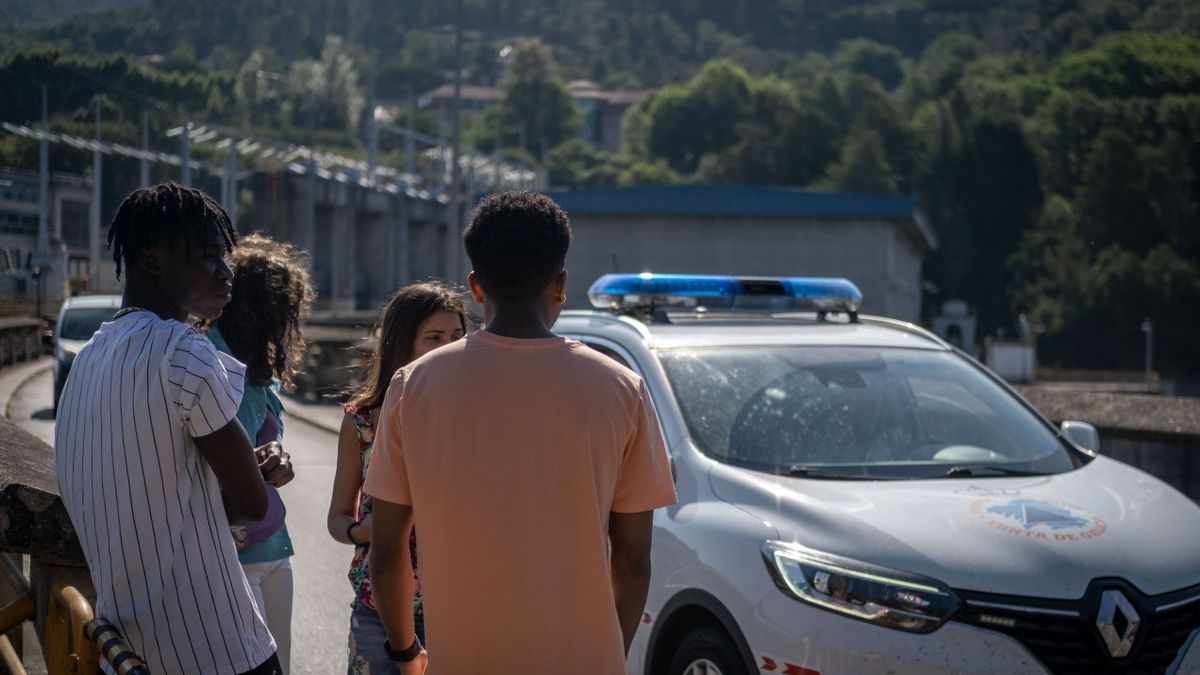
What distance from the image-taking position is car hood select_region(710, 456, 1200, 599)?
14.3ft

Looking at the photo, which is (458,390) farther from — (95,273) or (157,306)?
(95,273)

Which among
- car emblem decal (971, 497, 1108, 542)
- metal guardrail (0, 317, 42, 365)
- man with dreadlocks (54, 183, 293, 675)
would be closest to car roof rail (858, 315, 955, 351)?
car emblem decal (971, 497, 1108, 542)

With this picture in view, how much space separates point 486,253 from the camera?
111 inches

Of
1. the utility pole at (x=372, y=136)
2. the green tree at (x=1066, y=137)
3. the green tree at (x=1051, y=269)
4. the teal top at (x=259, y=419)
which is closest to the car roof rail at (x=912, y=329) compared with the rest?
the teal top at (x=259, y=419)

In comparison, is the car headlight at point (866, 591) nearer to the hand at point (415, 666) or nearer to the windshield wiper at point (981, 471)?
the windshield wiper at point (981, 471)

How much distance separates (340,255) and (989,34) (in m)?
133

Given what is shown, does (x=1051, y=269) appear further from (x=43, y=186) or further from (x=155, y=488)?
(x=155, y=488)

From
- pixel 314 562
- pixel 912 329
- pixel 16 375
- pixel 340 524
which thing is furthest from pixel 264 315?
pixel 16 375

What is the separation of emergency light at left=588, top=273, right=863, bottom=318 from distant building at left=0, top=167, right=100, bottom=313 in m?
11.1

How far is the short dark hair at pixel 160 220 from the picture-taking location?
297 centimetres

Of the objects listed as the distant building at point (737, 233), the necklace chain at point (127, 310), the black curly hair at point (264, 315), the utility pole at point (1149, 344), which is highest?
the necklace chain at point (127, 310)

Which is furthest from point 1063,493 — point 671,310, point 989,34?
point 989,34

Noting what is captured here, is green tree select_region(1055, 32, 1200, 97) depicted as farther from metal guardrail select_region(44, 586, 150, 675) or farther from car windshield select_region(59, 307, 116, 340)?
metal guardrail select_region(44, 586, 150, 675)

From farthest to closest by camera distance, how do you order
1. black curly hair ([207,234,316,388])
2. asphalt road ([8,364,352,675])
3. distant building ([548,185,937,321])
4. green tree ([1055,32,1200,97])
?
green tree ([1055,32,1200,97]), distant building ([548,185,937,321]), asphalt road ([8,364,352,675]), black curly hair ([207,234,316,388])
